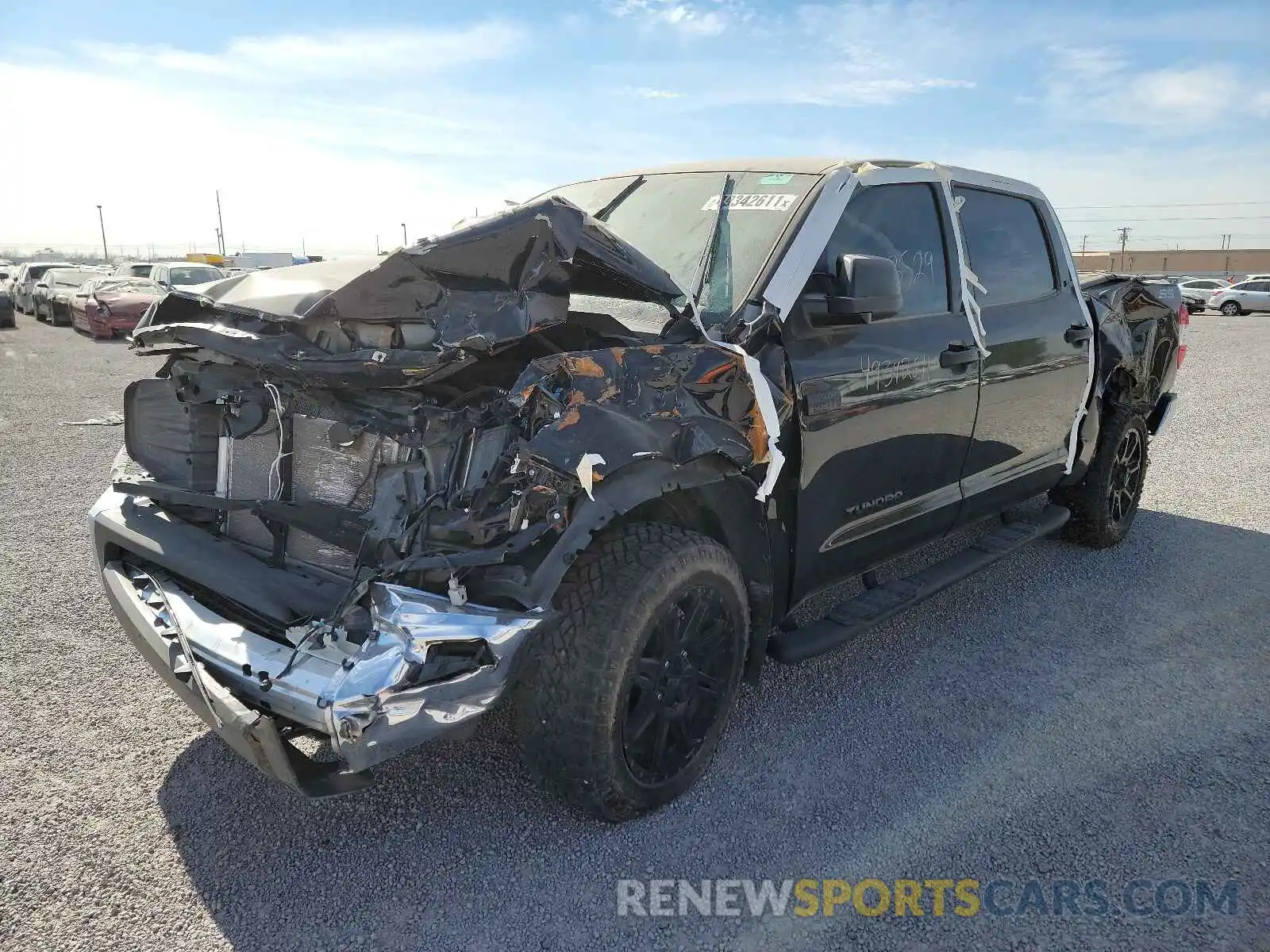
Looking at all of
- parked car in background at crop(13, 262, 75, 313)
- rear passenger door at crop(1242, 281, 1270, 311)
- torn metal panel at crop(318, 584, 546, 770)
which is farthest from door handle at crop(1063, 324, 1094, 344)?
rear passenger door at crop(1242, 281, 1270, 311)

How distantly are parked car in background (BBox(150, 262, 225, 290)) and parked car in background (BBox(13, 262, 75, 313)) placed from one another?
6389 mm

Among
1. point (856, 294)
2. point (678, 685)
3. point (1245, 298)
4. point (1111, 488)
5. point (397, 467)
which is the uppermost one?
point (856, 294)

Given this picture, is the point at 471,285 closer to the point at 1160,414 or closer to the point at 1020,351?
the point at 1020,351

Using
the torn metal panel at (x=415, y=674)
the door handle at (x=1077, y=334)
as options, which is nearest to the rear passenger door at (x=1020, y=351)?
the door handle at (x=1077, y=334)

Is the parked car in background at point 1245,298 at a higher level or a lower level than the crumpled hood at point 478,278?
lower

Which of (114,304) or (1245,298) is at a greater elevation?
(114,304)

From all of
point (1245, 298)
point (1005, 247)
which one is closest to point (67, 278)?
point (1005, 247)

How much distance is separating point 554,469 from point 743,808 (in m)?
1.33

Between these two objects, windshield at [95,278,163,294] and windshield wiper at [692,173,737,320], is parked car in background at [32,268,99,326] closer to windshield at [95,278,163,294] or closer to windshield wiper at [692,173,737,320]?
windshield at [95,278,163,294]

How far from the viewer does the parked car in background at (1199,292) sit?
35469 millimetres

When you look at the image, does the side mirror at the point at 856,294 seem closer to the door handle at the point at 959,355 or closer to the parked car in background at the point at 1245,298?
the door handle at the point at 959,355

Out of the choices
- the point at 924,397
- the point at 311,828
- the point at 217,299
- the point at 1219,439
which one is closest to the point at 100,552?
the point at 217,299

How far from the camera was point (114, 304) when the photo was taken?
19.1 meters

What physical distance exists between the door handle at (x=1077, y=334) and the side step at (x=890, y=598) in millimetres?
997
